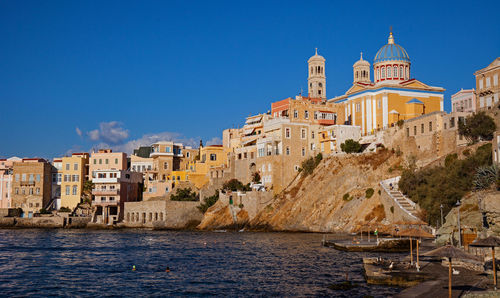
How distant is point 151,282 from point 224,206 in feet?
164

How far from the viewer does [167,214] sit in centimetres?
8788

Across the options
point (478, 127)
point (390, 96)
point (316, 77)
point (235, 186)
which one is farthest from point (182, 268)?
point (316, 77)

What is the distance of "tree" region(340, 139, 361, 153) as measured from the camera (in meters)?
80.3

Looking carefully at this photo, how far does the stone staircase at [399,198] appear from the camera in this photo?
59.0m

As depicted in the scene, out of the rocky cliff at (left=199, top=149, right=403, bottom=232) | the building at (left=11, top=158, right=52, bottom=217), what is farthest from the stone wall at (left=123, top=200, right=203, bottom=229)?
the building at (left=11, top=158, right=52, bottom=217)

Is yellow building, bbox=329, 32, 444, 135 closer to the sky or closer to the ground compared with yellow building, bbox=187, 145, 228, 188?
closer to the sky

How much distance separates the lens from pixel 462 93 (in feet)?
301

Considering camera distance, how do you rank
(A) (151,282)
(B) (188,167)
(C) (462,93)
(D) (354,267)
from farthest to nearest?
1. (B) (188,167)
2. (C) (462,93)
3. (D) (354,267)
4. (A) (151,282)

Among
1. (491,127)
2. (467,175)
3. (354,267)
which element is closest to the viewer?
(354,267)

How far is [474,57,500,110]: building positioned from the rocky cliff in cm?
1249

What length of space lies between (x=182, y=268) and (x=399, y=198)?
30771 millimetres

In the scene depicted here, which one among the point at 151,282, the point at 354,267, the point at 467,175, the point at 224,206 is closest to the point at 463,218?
the point at 354,267

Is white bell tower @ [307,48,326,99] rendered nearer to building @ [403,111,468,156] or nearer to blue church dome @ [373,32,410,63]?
blue church dome @ [373,32,410,63]

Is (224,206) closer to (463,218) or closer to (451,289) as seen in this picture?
(463,218)
